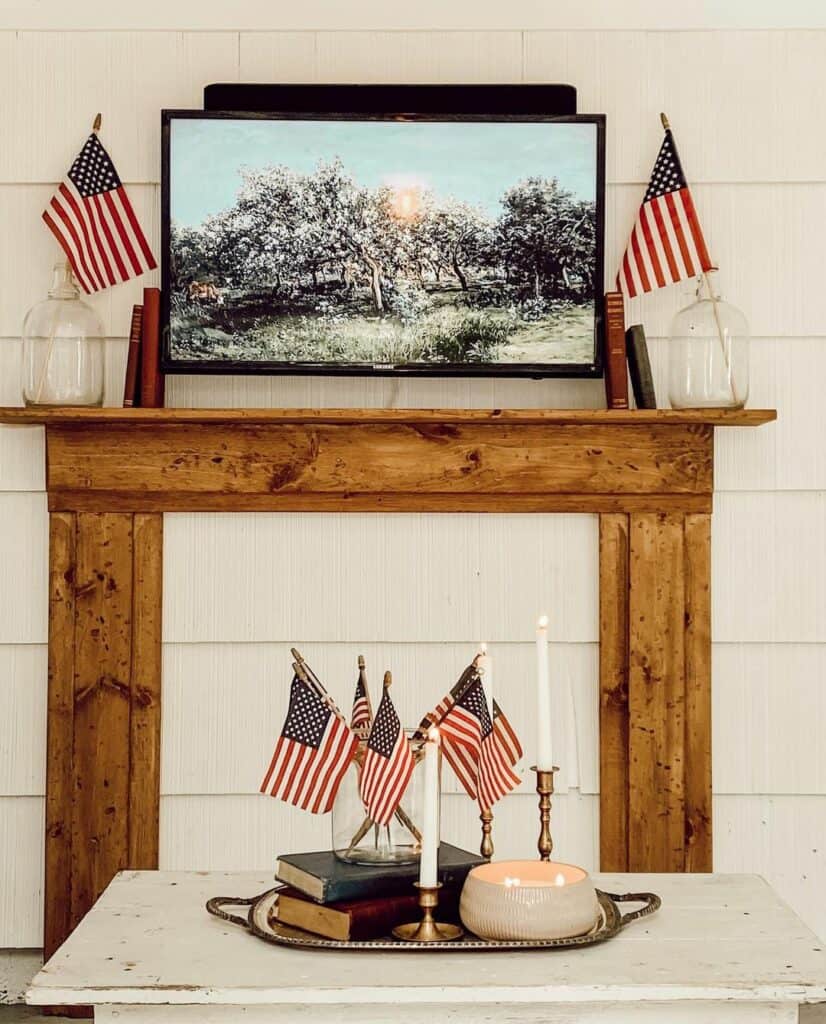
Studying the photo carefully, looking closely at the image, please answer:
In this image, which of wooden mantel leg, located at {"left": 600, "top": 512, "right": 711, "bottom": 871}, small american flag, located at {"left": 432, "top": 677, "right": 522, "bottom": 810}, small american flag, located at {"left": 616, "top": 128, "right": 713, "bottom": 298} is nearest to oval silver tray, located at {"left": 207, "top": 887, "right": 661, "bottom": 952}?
small american flag, located at {"left": 432, "top": 677, "right": 522, "bottom": 810}

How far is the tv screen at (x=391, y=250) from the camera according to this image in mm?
2783

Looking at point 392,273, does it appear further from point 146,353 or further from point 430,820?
point 430,820

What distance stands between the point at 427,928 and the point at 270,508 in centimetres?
135

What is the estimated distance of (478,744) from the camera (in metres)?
1.79

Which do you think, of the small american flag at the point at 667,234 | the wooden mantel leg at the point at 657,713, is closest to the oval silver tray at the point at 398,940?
the wooden mantel leg at the point at 657,713

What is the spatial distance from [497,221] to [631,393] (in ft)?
1.61

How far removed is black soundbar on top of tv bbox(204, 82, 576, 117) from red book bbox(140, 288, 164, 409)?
1.48ft

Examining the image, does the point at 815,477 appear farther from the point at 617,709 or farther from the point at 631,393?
the point at 617,709

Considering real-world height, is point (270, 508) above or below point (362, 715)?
above

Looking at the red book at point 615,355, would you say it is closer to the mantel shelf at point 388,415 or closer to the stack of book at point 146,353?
the mantel shelf at point 388,415

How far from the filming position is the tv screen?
2.78 m

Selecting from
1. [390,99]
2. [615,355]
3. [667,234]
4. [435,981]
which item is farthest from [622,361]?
[435,981]

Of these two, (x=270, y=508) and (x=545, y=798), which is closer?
(x=545, y=798)

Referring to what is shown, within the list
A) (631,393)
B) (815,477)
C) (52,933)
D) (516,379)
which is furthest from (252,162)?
(52,933)
